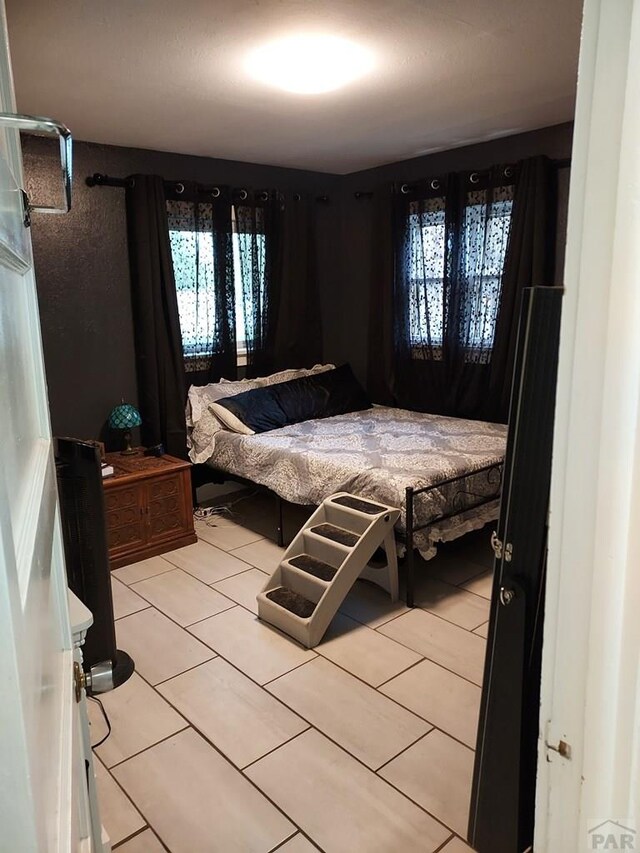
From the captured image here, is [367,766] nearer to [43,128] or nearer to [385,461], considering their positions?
[385,461]

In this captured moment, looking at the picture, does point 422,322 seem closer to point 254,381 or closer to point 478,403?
point 478,403

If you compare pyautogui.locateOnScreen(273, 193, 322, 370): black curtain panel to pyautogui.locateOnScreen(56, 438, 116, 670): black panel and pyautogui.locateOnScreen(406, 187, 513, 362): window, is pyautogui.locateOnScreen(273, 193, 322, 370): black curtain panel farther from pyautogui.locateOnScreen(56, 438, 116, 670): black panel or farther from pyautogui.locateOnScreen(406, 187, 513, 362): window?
pyautogui.locateOnScreen(56, 438, 116, 670): black panel

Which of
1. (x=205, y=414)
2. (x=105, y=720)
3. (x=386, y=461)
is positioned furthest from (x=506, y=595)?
(x=205, y=414)

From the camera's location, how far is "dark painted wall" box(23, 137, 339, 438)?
12.2 ft

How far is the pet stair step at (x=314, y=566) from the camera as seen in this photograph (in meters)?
2.83

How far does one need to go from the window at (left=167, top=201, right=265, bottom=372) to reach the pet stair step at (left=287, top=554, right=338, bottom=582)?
1958 millimetres

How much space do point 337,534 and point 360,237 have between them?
2922 millimetres

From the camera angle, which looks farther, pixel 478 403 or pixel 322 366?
pixel 322 366

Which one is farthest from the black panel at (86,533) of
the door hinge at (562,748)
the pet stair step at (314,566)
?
the door hinge at (562,748)

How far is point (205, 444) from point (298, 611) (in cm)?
171

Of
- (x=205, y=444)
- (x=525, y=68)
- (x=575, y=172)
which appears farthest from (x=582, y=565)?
(x=205, y=444)

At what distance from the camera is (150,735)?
2191 mm

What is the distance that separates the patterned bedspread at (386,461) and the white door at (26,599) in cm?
221

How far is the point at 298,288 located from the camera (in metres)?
4.88
